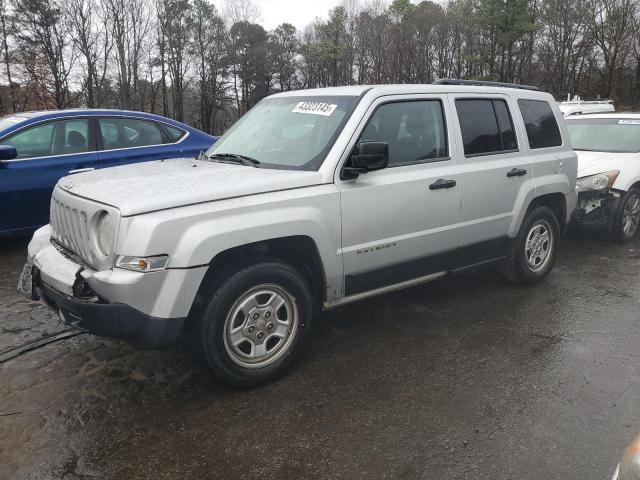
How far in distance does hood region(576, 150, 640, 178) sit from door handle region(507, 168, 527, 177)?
2629 mm

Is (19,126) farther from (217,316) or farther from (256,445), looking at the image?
(256,445)

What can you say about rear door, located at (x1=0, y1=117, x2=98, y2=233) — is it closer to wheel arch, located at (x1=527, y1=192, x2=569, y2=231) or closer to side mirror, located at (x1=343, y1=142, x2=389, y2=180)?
side mirror, located at (x1=343, y1=142, x2=389, y2=180)

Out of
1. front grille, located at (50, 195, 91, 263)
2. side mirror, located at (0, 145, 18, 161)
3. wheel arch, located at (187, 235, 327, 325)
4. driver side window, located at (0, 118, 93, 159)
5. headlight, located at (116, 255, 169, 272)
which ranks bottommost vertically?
wheel arch, located at (187, 235, 327, 325)

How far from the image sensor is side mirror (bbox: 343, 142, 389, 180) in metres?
3.36

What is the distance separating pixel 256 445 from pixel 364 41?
5562 cm

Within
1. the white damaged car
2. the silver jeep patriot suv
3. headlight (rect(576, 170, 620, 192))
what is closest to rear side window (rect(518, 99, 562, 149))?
the silver jeep patriot suv

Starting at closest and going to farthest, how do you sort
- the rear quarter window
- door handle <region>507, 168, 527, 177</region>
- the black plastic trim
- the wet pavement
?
the wet pavement → the black plastic trim → door handle <region>507, 168, 527, 177</region> → the rear quarter window

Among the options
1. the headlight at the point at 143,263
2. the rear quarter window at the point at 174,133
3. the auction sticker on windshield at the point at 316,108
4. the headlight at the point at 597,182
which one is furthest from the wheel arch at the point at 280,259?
the headlight at the point at 597,182

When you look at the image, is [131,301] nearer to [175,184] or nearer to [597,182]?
[175,184]

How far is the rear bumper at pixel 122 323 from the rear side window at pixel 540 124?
373 centimetres

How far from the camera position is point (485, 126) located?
4.52 metres

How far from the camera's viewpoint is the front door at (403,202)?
3.60 m

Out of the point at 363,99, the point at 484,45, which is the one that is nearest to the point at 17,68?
the point at 363,99

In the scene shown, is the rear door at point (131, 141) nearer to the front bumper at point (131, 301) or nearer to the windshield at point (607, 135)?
the front bumper at point (131, 301)
